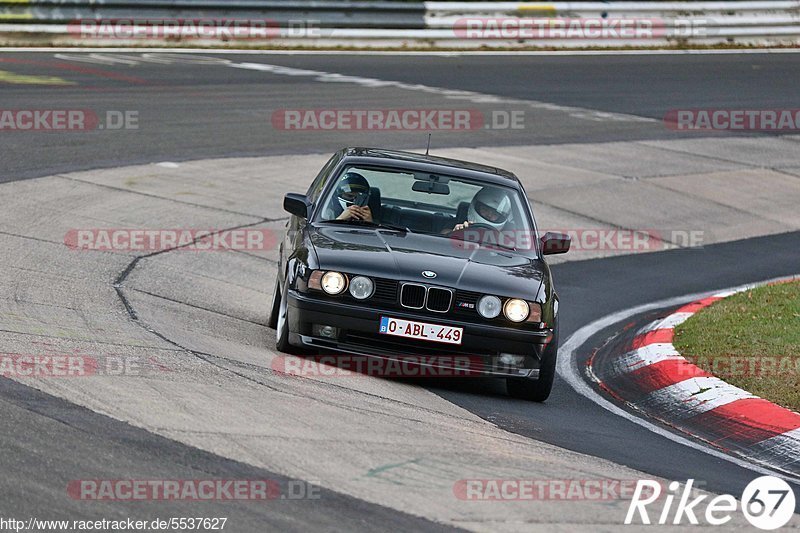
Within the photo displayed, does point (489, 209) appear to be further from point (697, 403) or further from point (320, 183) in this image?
point (697, 403)

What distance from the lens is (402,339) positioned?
7914mm

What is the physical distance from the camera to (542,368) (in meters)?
8.15

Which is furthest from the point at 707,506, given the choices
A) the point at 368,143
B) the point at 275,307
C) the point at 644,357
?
the point at 368,143

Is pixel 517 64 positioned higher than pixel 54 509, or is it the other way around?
pixel 517 64

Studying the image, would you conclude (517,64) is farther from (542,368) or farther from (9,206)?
(542,368)

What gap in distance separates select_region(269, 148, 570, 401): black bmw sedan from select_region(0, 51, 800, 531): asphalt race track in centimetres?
36

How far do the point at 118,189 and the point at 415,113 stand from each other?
779 cm

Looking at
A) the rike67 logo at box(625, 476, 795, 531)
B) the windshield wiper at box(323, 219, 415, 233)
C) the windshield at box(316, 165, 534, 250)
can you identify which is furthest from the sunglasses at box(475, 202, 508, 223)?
the rike67 logo at box(625, 476, 795, 531)

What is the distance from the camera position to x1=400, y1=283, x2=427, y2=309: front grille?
7934 mm

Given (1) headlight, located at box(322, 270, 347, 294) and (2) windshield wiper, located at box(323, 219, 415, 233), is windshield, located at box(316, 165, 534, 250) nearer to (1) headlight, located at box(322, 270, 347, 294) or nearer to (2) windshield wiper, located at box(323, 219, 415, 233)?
(2) windshield wiper, located at box(323, 219, 415, 233)

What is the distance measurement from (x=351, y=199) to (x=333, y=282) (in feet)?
4.61

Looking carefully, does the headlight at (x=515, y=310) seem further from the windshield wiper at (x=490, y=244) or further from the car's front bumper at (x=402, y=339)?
the windshield wiper at (x=490, y=244)

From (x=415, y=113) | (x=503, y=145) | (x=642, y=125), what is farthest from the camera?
(x=642, y=125)

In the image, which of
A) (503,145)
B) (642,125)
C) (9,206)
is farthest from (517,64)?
(9,206)
